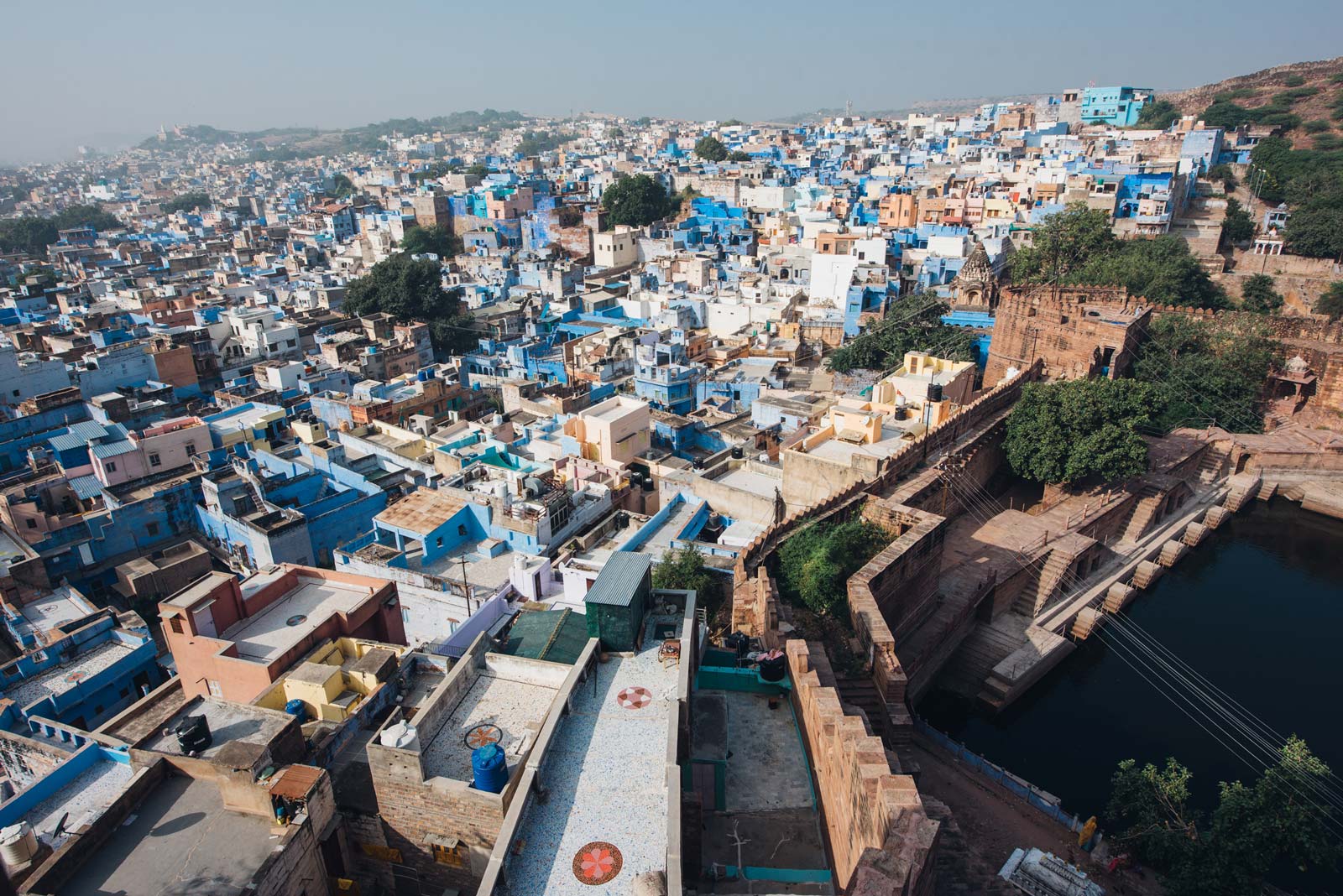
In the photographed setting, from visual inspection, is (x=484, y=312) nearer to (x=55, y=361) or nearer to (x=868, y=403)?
(x=55, y=361)

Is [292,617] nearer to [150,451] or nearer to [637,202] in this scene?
[150,451]

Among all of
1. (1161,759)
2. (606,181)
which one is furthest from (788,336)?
(606,181)

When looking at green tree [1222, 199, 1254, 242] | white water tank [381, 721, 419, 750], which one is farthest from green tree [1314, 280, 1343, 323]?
white water tank [381, 721, 419, 750]

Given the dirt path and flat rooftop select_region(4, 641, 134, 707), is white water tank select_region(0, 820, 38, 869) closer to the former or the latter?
flat rooftop select_region(4, 641, 134, 707)

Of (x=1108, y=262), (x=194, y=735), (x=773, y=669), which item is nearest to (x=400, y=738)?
(x=194, y=735)

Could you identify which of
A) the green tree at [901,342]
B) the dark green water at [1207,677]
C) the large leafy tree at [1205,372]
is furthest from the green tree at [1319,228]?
the green tree at [901,342]

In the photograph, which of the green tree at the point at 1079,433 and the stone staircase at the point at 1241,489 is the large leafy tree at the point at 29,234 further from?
the stone staircase at the point at 1241,489
